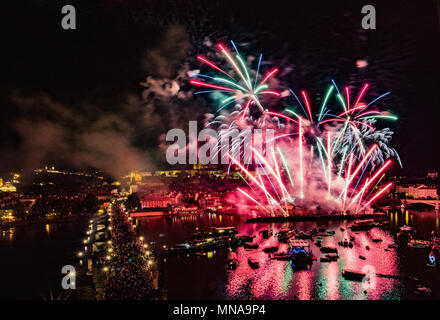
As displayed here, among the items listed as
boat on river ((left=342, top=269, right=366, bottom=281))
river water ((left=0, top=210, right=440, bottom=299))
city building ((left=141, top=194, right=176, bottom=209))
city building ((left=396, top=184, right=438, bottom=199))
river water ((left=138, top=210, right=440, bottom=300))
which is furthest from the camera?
city building ((left=396, top=184, right=438, bottom=199))

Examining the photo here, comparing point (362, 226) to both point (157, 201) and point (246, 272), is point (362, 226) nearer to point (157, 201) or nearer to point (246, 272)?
point (246, 272)

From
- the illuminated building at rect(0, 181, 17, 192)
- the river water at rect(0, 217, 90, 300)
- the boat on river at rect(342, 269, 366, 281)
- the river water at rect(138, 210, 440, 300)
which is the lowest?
the river water at rect(0, 217, 90, 300)

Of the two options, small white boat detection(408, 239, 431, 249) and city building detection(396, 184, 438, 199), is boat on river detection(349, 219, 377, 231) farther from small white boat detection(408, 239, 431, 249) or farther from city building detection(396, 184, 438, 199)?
city building detection(396, 184, 438, 199)

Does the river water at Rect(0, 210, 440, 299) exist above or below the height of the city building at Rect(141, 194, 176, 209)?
below

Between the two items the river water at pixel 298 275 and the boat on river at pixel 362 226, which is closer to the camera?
the river water at pixel 298 275

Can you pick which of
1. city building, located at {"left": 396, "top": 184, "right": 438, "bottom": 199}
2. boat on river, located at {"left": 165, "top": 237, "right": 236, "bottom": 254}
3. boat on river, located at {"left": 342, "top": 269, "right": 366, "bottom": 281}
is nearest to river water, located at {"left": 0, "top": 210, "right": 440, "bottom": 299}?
boat on river, located at {"left": 342, "top": 269, "right": 366, "bottom": 281}

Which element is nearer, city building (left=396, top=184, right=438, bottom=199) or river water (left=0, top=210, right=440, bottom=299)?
river water (left=0, top=210, right=440, bottom=299)

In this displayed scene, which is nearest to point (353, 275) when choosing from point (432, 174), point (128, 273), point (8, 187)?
point (128, 273)

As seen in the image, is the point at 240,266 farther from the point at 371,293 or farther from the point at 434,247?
the point at 434,247

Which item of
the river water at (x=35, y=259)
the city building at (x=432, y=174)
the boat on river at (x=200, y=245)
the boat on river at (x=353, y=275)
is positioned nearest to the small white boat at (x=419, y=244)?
the boat on river at (x=353, y=275)

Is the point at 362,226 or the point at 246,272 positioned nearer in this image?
the point at 246,272

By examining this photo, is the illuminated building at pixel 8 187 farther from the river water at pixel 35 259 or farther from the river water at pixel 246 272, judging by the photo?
the river water at pixel 246 272

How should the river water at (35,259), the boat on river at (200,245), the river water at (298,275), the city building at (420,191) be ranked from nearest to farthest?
the river water at (298,275) < the river water at (35,259) < the boat on river at (200,245) < the city building at (420,191)
